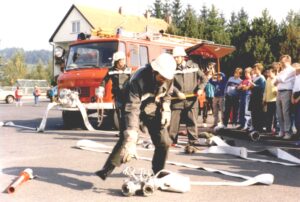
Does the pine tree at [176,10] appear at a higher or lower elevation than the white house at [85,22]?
higher

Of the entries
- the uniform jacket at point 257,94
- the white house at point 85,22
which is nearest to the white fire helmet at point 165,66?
the uniform jacket at point 257,94

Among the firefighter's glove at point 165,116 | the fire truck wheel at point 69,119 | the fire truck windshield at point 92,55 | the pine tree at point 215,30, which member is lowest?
the fire truck wheel at point 69,119

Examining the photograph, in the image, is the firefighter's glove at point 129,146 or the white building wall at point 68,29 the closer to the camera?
the firefighter's glove at point 129,146

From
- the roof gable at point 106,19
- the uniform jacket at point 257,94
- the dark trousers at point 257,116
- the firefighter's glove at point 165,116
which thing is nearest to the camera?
the firefighter's glove at point 165,116

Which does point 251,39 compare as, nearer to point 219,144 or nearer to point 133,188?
point 219,144

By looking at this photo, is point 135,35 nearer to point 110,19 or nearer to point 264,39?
point 264,39

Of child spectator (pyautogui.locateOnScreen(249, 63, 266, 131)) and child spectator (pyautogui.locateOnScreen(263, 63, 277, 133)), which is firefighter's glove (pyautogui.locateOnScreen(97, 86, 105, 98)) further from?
child spectator (pyautogui.locateOnScreen(263, 63, 277, 133))

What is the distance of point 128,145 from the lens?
5.11 meters

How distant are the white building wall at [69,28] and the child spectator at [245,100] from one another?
42.4 m

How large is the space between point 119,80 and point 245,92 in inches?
172

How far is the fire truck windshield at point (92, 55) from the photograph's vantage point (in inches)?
518

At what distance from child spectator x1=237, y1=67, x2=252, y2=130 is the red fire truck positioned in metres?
3.19

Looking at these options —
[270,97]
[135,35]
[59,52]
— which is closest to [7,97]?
[59,52]

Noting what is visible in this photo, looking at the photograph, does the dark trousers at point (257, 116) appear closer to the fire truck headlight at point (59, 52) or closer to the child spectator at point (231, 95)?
the child spectator at point (231, 95)
